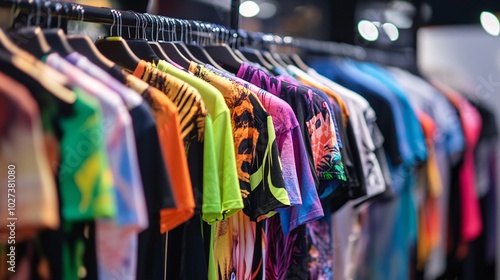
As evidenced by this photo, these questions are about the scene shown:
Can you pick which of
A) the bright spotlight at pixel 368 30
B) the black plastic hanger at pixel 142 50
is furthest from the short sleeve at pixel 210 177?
the bright spotlight at pixel 368 30

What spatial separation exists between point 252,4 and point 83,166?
6.06 feet

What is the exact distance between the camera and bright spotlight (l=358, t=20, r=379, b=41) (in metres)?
2.69

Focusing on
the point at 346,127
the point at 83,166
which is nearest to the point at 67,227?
the point at 83,166

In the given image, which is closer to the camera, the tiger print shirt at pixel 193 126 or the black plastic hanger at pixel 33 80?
the black plastic hanger at pixel 33 80

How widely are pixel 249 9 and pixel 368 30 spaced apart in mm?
530

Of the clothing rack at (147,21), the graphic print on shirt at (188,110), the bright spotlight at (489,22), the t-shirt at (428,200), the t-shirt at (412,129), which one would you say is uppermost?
the bright spotlight at (489,22)

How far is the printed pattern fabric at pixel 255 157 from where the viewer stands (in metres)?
1.17

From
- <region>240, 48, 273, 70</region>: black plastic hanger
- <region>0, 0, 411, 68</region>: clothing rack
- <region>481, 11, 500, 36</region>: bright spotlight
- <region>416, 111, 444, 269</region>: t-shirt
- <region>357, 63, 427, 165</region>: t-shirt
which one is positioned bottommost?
<region>416, 111, 444, 269</region>: t-shirt

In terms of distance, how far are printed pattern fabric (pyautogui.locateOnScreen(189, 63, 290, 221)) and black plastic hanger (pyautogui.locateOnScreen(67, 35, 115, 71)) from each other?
265 mm

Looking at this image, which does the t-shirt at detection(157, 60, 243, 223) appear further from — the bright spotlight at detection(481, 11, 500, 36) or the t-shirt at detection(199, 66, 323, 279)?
the bright spotlight at detection(481, 11, 500, 36)

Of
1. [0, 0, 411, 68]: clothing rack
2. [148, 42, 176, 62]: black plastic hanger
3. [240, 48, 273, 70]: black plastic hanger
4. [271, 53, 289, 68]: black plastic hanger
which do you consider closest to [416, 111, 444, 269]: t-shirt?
[0, 0, 411, 68]: clothing rack

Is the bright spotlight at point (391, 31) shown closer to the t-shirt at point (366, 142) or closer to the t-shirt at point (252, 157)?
the t-shirt at point (366, 142)

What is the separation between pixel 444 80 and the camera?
2717mm

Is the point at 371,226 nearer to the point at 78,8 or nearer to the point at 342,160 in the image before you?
the point at 342,160
